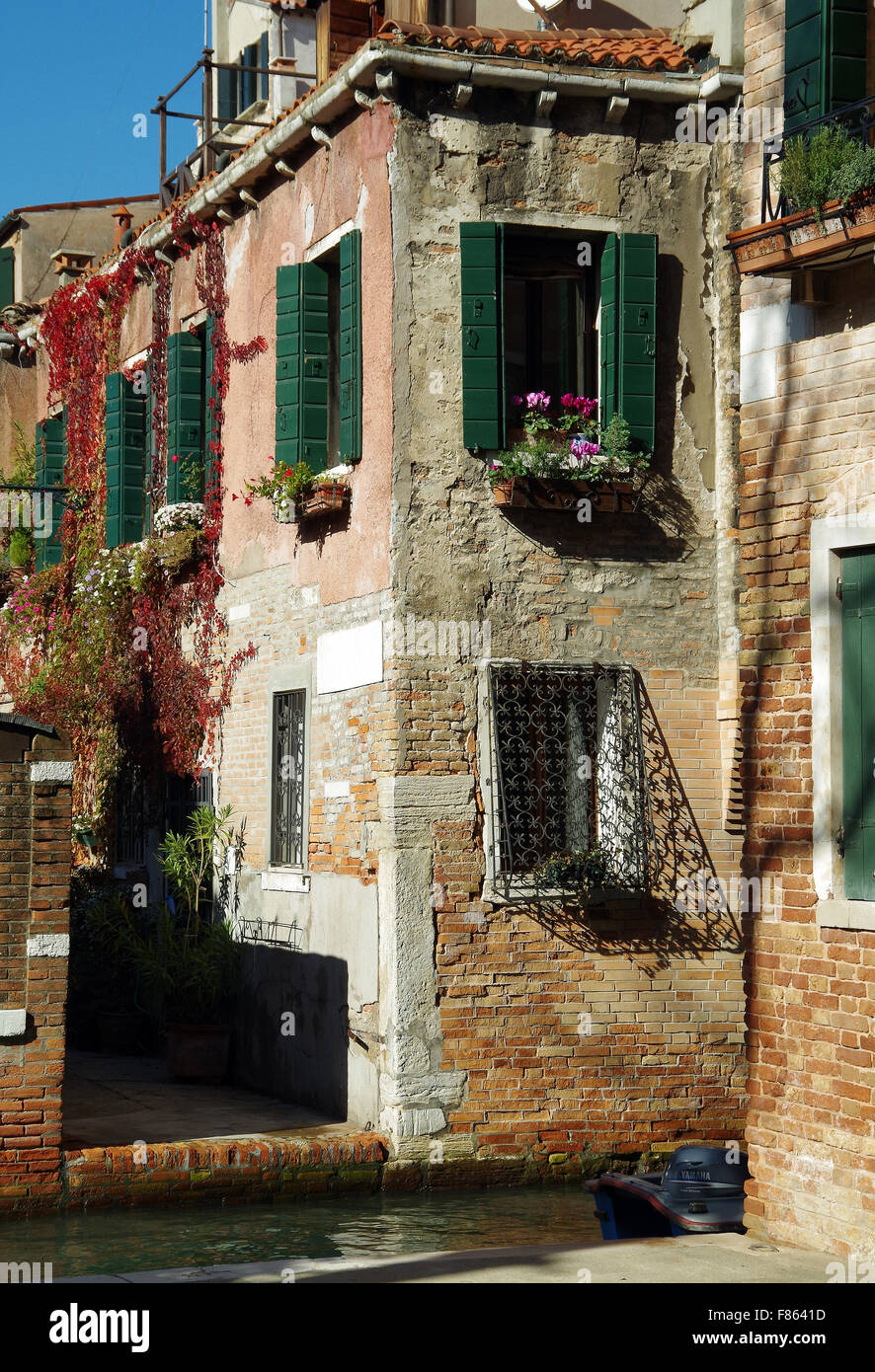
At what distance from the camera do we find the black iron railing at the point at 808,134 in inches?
285

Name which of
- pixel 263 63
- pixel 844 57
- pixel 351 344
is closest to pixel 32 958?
pixel 351 344

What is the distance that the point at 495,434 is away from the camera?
35.1 feet

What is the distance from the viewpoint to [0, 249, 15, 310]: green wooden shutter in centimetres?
1998

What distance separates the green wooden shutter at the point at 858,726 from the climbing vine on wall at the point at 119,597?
21.3 ft

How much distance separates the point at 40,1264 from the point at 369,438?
5326 millimetres

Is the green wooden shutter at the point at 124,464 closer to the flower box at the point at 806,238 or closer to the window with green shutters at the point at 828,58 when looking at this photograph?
the flower box at the point at 806,238

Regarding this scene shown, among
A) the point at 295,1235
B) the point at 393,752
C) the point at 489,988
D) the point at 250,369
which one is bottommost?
the point at 295,1235

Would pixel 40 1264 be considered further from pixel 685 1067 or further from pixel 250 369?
pixel 250 369

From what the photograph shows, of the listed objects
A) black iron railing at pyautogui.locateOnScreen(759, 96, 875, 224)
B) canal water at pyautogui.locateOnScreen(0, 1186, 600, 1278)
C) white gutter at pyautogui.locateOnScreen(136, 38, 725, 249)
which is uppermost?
white gutter at pyautogui.locateOnScreen(136, 38, 725, 249)

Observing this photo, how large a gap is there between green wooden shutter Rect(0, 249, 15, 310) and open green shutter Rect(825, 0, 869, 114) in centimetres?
1423

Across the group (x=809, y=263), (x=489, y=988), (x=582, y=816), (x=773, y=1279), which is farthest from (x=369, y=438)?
(x=773, y=1279)

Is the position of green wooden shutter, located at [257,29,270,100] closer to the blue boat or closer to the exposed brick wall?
the exposed brick wall

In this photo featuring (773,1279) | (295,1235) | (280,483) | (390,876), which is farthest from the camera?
(280,483)

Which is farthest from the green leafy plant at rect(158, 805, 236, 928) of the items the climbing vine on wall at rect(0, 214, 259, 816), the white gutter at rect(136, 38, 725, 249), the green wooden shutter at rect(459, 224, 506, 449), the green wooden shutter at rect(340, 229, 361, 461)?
the white gutter at rect(136, 38, 725, 249)
